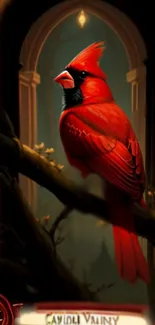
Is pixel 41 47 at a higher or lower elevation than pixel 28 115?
higher

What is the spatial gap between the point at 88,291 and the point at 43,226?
0.23 m

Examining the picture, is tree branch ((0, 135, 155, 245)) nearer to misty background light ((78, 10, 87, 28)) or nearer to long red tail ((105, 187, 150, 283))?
long red tail ((105, 187, 150, 283))

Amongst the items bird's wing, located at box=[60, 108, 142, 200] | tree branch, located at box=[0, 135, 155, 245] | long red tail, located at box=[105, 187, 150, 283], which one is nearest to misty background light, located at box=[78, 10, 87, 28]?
bird's wing, located at box=[60, 108, 142, 200]

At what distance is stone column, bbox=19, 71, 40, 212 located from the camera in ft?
4.27

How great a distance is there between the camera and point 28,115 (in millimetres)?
1304

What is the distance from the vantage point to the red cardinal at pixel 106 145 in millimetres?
1263

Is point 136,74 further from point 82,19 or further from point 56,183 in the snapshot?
point 56,183

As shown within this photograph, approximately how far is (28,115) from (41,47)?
0.20 metres

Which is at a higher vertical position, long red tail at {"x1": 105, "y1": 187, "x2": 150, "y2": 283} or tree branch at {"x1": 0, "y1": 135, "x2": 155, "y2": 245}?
tree branch at {"x1": 0, "y1": 135, "x2": 155, "y2": 245}

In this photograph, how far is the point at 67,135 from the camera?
51.0 inches

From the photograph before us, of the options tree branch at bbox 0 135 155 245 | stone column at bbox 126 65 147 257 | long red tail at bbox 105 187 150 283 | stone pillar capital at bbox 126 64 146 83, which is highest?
stone pillar capital at bbox 126 64 146 83

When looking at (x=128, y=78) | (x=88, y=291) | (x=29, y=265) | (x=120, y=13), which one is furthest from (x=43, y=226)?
(x=120, y=13)

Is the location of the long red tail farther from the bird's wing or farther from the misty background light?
the misty background light

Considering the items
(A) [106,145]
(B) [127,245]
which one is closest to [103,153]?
(A) [106,145]
